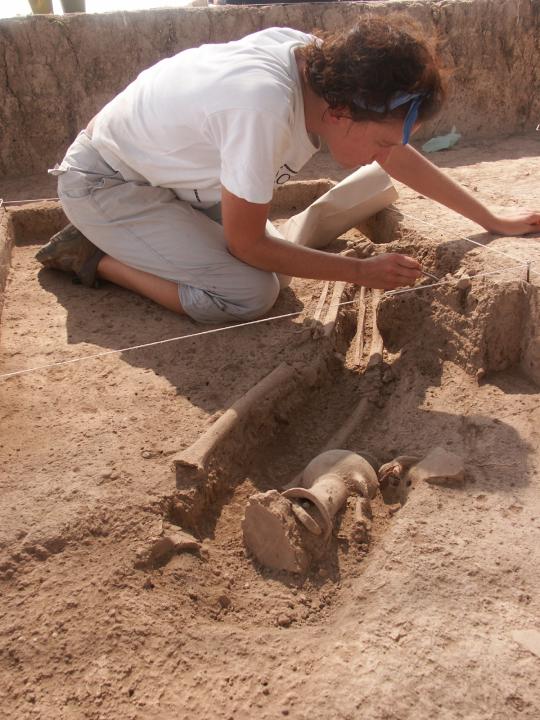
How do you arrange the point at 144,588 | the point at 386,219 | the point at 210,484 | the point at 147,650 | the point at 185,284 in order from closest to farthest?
the point at 147,650 → the point at 144,588 → the point at 210,484 → the point at 185,284 → the point at 386,219

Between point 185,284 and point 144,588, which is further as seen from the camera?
point 185,284

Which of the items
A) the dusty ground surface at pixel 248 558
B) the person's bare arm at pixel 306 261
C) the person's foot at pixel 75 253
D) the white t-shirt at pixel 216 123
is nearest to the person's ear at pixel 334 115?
the white t-shirt at pixel 216 123

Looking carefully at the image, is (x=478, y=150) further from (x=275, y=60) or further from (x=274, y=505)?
(x=274, y=505)

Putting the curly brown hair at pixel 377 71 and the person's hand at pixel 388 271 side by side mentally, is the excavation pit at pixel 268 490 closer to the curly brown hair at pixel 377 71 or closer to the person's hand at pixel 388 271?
the person's hand at pixel 388 271

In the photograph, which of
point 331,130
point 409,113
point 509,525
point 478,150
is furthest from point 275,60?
point 478,150

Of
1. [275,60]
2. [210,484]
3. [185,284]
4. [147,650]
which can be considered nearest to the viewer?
[147,650]

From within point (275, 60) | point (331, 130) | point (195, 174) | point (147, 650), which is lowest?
point (147, 650)

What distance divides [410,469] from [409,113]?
1148mm

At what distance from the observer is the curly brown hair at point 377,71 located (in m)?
2.16

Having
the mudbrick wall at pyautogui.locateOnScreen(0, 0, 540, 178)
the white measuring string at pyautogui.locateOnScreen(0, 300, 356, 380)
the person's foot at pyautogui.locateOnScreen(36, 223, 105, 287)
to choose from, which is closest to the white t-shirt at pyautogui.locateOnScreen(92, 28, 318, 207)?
the person's foot at pyautogui.locateOnScreen(36, 223, 105, 287)

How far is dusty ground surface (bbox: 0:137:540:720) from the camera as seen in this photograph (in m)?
1.63

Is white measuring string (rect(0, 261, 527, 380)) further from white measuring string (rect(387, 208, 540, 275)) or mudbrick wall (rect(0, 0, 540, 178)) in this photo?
mudbrick wall (rect(0, 0, 540, 178))

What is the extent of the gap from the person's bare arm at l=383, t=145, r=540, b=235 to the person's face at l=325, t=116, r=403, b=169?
544 millimetres

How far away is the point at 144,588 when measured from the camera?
1892 mm
